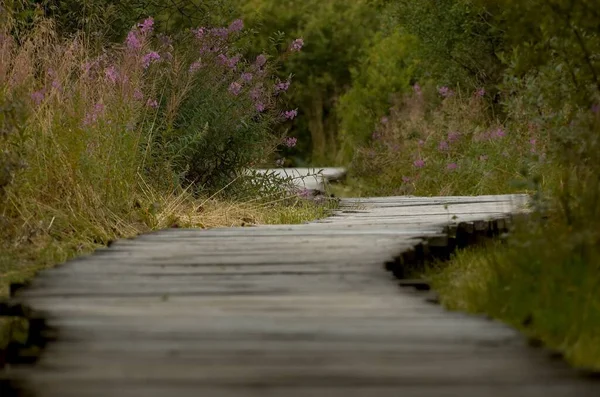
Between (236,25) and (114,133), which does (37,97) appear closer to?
(114,133)

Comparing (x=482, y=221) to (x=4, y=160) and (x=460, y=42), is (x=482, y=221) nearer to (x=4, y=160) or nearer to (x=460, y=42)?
(x=4, y=160)

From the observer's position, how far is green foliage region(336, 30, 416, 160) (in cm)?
1892

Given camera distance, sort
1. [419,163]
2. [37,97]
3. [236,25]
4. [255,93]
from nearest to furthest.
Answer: [37,97] < [255,93] < [236,25] < [419,163]

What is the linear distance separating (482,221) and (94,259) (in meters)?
2.71

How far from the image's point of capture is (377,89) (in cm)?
1922

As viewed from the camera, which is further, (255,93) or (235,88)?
(255,93)

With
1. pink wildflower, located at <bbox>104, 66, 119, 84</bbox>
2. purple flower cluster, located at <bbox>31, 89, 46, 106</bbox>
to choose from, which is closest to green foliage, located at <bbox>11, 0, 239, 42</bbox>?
pink wildflower, located at <bbox>104, 66, 119, 84</bbox>

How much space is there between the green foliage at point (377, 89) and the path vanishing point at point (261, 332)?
42.6 feet

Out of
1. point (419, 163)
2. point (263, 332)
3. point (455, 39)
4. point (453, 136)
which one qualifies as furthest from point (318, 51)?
point (263, 332)

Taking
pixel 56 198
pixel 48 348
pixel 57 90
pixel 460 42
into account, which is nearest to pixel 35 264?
pixel 56 198

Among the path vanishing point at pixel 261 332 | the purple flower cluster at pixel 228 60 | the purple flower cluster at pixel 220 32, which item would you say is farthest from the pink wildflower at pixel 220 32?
the path vanishing point at pixel 261 332

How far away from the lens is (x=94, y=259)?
17.8 ft

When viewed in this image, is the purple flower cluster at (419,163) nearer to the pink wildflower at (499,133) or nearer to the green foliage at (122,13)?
the pink wildflower at (499,133)

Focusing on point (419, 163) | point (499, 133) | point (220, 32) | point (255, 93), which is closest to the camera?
point (255, 93)
